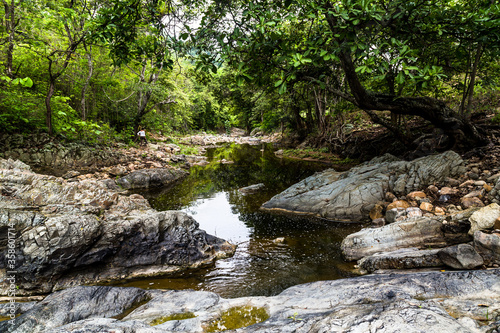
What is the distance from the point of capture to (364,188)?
331 inches

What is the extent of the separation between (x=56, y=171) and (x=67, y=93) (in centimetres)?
750

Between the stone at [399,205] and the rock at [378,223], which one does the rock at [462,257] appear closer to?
the rock at [378,223]

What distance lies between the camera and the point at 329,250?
6.26m

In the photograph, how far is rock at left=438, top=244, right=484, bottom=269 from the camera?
3.62m

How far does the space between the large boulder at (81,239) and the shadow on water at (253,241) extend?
549 millimetres

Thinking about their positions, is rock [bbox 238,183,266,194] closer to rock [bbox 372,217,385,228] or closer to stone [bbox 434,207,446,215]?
rock [bbox 372,217,385,228]

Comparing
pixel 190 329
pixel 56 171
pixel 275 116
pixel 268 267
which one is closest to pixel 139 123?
pixel 56 171

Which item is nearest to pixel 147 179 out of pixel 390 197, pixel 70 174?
pixel 70 174

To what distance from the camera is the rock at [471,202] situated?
5.71 meters

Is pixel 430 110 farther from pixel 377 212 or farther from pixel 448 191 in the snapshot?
pixel 377 212

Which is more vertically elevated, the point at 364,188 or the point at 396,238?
the point at 364,188

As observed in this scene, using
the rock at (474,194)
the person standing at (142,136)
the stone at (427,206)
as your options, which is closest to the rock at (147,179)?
the person standing at (142,136)

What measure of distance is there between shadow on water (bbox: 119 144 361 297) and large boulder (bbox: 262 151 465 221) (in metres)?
0.61

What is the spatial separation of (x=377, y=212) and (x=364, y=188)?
113 cm
